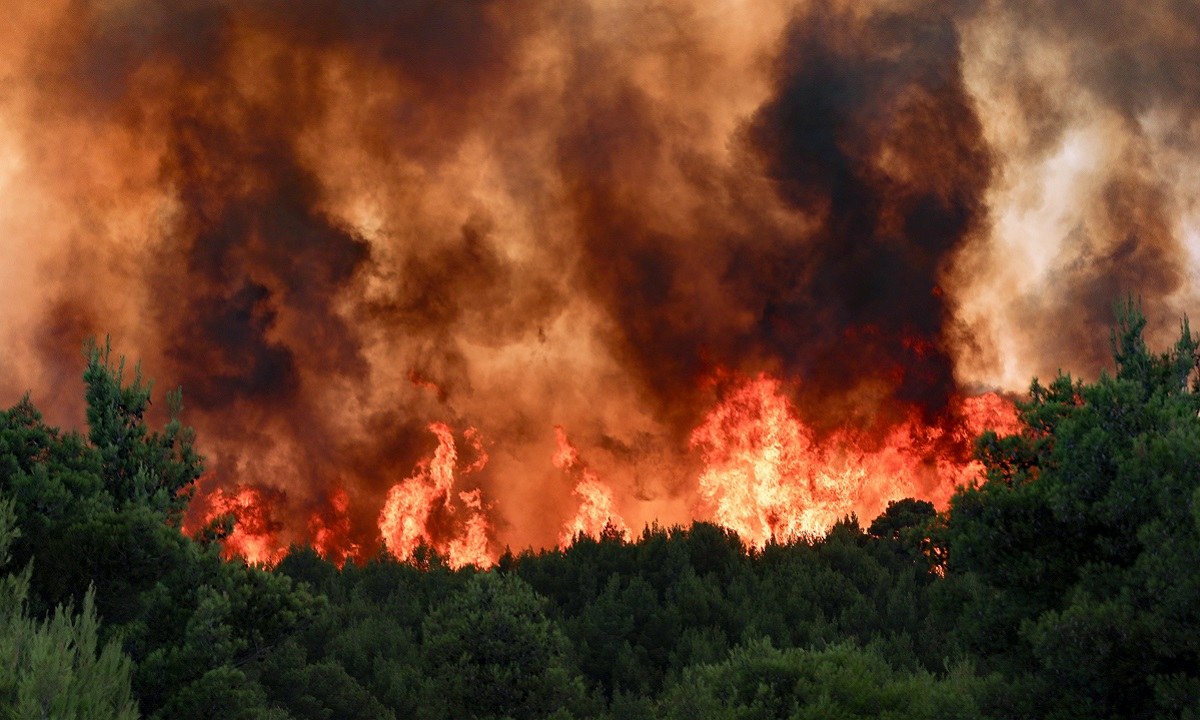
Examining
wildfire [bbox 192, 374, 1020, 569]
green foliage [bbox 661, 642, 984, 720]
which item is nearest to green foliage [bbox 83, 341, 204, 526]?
green foliage [bbox 661, 642, 984, 720]

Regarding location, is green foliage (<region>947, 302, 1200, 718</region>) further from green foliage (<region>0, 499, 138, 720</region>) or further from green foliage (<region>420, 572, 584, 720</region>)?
green foliage (<region>420, 572, 584, 720</region>)

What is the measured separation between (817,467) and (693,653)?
245ft

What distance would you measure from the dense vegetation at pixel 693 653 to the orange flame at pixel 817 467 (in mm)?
70269

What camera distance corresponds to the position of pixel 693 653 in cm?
6406

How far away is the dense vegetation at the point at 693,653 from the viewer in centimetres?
2277

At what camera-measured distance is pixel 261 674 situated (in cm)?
5644

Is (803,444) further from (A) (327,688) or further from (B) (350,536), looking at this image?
(A) (327,688)

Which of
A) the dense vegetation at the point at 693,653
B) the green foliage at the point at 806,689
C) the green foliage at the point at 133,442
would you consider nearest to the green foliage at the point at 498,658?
the dense vegetation at the point at 693,653

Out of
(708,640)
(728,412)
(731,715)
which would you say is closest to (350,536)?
(728,412)

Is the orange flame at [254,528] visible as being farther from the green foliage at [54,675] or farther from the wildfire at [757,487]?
the green foliage at [54,675]

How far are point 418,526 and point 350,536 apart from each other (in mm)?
9069

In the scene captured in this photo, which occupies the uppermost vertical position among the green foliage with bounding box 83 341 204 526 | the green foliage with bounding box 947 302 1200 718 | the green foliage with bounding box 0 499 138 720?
the green foliage with bounding box 83 341 204 526

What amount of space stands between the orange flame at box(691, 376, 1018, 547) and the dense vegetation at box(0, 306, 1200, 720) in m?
70.3

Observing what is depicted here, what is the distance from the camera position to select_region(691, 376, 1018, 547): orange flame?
134 m
